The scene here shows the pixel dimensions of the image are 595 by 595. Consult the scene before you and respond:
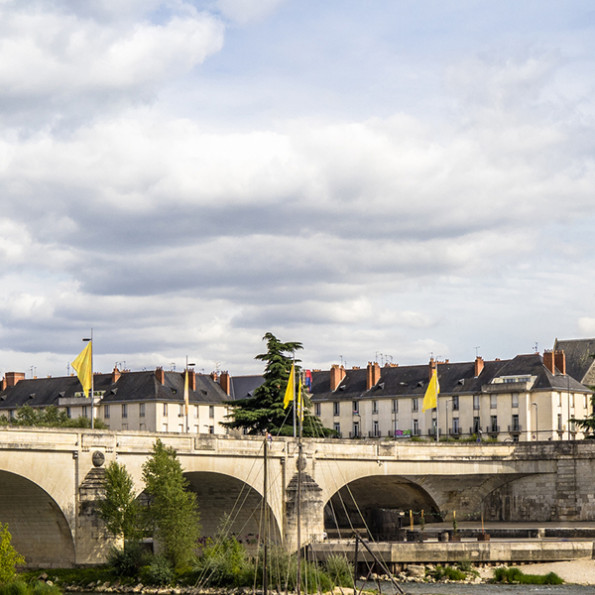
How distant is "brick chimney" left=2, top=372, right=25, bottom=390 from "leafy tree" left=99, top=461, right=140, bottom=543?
71682mm

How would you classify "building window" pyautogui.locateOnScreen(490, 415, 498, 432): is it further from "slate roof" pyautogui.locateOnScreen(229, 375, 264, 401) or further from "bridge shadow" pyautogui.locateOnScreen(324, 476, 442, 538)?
"slate roof" pyautogui.locateOnScreen(229, 375, 264, 401)

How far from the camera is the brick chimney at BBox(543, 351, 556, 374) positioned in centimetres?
10400

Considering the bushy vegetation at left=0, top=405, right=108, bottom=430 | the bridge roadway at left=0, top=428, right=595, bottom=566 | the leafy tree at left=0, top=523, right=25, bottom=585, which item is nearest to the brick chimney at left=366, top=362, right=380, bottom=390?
the bushy vegetation at left=0, top=405, right=108, bottom=430

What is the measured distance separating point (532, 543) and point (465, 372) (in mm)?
49397

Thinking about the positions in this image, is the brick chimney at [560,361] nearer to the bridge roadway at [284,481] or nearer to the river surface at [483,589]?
the bridge roadway at [284,481]

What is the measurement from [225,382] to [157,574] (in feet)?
226

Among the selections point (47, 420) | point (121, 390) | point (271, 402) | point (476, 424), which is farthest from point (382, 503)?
point (121, 390)

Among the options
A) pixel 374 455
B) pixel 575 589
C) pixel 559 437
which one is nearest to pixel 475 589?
pixel 575 589

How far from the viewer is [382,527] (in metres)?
77.3

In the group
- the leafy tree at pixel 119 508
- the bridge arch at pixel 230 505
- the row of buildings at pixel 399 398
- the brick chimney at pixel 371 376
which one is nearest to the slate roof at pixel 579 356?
the row of buildings at pixel 399 398

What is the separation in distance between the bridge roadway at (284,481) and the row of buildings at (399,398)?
22385 mm

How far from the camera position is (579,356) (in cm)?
11312

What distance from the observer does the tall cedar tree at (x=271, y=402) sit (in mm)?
79938

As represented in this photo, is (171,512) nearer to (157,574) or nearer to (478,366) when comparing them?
(157,574)
